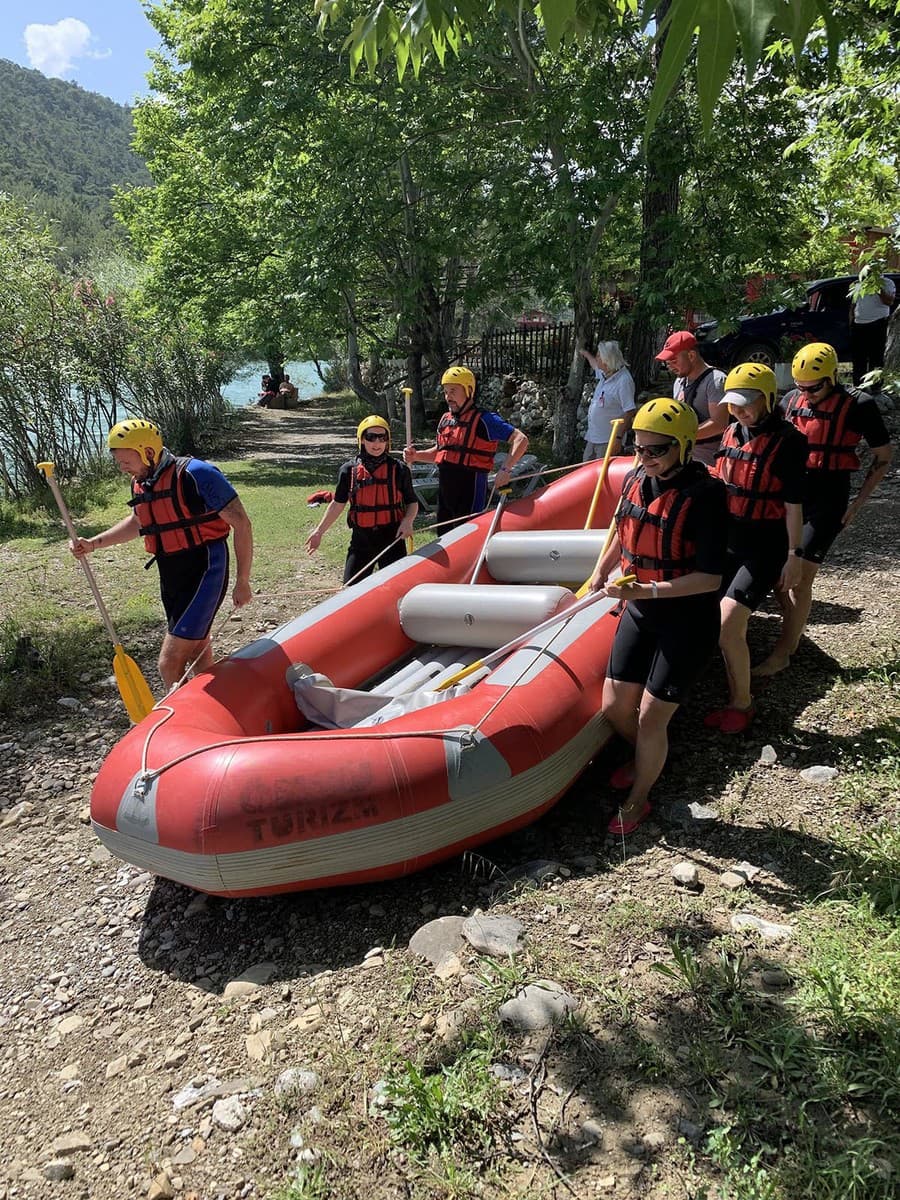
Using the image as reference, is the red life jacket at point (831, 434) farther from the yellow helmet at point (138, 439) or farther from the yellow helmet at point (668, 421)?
the yellow helmet at point (138, 439)

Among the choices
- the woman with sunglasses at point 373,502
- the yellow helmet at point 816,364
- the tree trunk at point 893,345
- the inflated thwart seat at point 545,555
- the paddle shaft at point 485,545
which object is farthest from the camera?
the tree trunk at point 893,345

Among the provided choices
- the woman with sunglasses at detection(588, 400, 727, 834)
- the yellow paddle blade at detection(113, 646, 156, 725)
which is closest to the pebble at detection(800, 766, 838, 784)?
the woman with sunglasses at detection(588, 400, 727, 834)

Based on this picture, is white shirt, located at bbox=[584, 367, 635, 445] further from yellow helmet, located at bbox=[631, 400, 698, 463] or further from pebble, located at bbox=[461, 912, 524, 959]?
pebble, located at bbox=[461, 912, 524, 959]

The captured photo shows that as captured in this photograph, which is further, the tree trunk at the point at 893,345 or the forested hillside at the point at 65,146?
the forested hillside at the point at 65,146

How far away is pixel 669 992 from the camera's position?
2.22 meters

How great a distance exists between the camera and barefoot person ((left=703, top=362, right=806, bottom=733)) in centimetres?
334

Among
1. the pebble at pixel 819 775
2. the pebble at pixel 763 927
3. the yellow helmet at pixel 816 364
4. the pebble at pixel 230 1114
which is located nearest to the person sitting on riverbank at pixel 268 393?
the yellow helmet at pixel 816 364

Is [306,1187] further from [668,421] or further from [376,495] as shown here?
[376,495]

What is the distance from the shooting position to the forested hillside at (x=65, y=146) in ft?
332

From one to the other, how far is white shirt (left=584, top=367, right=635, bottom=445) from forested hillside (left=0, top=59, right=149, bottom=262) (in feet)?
257

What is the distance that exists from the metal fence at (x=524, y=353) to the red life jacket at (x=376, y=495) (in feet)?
29.6

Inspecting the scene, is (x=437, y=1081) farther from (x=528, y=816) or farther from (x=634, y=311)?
(x=634, y=311)

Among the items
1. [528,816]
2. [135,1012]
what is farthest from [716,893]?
[135,1012]

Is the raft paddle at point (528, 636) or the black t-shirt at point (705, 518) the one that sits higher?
the black t-shirt at point (705, 518)
